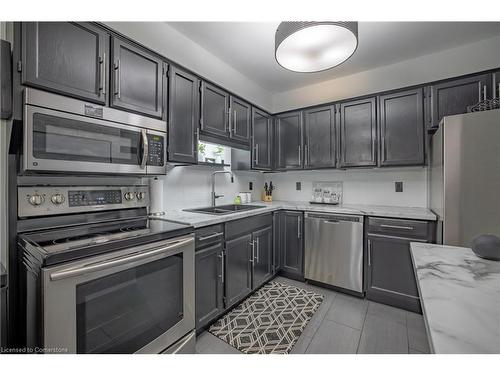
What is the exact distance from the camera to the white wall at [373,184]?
2502 mm

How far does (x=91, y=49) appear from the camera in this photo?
1310 mm

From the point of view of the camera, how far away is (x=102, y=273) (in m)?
1.04

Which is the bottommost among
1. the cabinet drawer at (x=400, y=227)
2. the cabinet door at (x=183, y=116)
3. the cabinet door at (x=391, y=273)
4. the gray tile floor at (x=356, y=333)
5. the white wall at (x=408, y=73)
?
the gray tile floor at (x=356, y=333)

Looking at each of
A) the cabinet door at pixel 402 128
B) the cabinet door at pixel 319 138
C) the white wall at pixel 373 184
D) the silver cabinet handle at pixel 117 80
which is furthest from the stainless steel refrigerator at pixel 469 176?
the silver cabinet handle at pixel 117 80

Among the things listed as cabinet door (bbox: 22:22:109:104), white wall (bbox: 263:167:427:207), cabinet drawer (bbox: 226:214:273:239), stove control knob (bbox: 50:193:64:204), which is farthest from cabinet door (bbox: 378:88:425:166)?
stove control knob (bbox: 50:193:64:204)

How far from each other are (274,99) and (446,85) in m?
2.09

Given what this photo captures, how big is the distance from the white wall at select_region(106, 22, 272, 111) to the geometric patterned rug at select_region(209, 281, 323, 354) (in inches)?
93.4

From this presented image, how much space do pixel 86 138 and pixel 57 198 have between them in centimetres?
39

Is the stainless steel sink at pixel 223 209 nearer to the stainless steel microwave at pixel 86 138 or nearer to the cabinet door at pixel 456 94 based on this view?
the stainless steel microwave at pixel 86 138

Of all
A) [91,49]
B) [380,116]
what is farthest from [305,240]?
[91,49]

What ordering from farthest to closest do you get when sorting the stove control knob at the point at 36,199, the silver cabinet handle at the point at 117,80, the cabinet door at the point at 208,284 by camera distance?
1. the cabinet door at the point at 208,284
2. the silver cabinet handle at the point at 117,80
3. the stove control knob at the point at 36,199

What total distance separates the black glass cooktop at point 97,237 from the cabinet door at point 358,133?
2.02 metres

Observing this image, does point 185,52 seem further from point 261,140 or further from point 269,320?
point 269,320

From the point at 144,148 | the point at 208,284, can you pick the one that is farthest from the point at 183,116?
the point at 208,284
